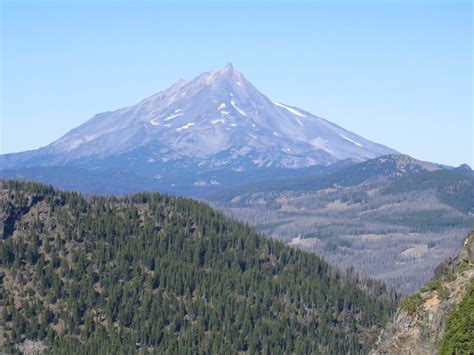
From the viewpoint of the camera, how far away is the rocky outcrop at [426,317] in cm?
12381

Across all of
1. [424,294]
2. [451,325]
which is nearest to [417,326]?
[424,294]

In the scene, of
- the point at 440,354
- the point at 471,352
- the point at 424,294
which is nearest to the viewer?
the point at 471,352

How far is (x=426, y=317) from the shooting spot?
129m

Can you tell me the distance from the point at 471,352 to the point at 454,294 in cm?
2318

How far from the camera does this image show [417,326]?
130 metres

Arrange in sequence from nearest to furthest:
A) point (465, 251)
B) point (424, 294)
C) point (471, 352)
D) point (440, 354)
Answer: point (471, 352)
point (440, 354)
point (424, 294)
point (465, 251)

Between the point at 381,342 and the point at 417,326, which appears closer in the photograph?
the point at 417,326

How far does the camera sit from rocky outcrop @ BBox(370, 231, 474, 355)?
124 metres

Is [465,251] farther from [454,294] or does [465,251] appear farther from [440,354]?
[440,354]

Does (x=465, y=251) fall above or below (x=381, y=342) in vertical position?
above

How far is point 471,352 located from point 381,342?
38932mm

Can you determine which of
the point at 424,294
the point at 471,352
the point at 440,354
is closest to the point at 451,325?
the point at 440,354

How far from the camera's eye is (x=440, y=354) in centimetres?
11106

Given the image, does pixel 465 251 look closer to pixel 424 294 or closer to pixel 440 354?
pixel 424 294
